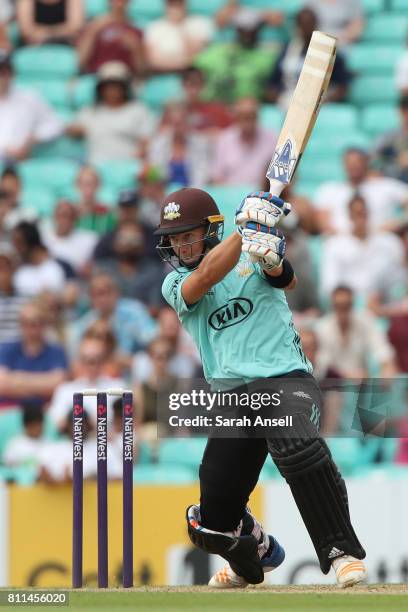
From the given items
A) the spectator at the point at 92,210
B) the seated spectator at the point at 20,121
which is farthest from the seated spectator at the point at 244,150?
the seated spectator at the point at 20,121

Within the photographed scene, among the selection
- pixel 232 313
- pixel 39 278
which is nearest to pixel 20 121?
pixel 39 278

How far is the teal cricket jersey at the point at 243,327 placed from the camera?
17.4 feet

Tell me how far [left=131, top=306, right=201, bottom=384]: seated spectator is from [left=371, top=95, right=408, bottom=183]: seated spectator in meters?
2.32

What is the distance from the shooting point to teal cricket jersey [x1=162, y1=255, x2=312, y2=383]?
530cm

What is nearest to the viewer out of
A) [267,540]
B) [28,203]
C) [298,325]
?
[267,540]

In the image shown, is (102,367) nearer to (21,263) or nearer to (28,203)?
(21,263)

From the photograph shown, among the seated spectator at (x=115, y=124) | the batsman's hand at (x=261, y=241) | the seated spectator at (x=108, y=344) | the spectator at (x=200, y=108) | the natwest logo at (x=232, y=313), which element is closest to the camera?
the batsman's hand at (x=261, y=241)

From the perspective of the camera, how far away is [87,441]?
7.84 meters

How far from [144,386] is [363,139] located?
3.49 metres

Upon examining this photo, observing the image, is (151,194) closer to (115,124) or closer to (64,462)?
(115,124)

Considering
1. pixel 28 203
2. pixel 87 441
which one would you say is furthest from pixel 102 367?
pixel 28 203

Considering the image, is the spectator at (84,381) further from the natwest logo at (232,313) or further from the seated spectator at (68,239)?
the natwest logo at (232,313)

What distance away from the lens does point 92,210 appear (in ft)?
34.5

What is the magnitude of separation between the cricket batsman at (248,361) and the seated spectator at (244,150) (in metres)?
5.12
